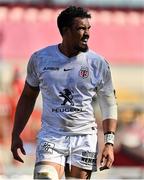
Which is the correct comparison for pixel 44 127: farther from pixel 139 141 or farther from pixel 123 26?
pixel 123 26

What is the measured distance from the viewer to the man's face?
6.42 meters

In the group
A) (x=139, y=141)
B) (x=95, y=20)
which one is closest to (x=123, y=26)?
(x=95, y=20)

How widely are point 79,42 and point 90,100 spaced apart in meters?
0.43

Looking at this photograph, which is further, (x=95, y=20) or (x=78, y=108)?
(x=95, y=20)

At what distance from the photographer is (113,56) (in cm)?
2245

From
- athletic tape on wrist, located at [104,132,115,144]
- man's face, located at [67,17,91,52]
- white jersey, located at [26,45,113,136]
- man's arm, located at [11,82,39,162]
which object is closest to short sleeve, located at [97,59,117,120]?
white jersey, located at [26,45,113,136]

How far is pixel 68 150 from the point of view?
6.43m

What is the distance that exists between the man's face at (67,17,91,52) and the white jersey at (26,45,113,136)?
91 mm

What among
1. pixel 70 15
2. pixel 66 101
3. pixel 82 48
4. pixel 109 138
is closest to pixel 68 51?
pixel 82 48

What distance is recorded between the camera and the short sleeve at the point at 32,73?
6602 mm

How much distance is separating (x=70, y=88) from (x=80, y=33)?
15.7 inches

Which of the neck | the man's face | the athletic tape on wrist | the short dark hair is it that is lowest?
the athletic tape on wrist

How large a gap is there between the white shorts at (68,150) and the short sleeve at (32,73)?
17.6 inches

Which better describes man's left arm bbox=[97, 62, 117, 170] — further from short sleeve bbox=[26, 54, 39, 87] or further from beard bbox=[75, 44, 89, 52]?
short sleeve bbox=[26, 54, 39, 87]
